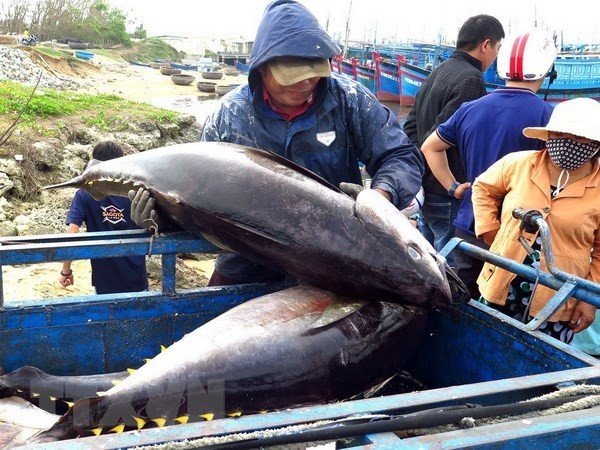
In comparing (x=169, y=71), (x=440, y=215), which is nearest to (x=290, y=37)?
(x=440, y=215)

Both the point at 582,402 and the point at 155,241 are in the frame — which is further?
the point at 155,241

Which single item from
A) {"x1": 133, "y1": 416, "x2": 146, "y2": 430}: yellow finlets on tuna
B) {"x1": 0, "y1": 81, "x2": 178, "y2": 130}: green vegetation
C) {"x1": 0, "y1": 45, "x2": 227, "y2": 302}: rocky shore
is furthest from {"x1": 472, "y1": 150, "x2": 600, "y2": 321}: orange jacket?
{"x1": 0, "y1": 81, "x2": 178, "y2": 130}: green vegetation

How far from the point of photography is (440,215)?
15.7 feet

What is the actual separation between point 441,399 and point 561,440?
0.32 m

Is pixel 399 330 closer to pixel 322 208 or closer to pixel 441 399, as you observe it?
pixel 322 208

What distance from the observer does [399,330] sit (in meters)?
2.40

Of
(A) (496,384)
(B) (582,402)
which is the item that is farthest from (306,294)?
(B) (582,402)

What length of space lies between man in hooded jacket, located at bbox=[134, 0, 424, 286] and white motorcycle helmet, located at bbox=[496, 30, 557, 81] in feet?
3.57

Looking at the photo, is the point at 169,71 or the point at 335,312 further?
the point at 169,71

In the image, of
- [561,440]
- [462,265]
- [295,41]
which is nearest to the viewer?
[561,440]

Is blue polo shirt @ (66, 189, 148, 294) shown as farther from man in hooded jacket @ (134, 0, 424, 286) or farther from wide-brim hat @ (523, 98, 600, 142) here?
wide-brim hat @ (523, 98, 600, 142)

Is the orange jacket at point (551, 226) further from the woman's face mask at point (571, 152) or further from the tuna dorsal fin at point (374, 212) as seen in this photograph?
the tuna dorsal fin at point (374, 212)

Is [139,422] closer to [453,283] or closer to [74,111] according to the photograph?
[453,283]

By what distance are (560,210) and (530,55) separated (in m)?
1.13
